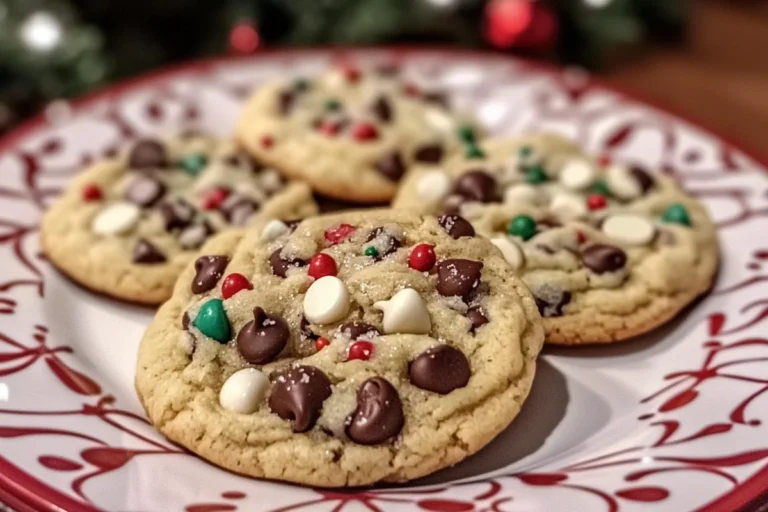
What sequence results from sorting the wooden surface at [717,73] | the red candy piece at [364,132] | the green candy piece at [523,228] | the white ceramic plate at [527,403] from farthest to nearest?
the wooden surface at [717,73], the red candy piece at [364,132], the green candy piece at [523,228], the white ceramic plate at [527,403]

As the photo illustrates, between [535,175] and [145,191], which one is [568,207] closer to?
[535,175]

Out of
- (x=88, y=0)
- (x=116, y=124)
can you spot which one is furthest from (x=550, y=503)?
(x=88, y=0)

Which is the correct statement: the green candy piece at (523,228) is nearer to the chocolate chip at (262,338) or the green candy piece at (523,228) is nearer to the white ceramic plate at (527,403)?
the white ceramic plate at (527,403)

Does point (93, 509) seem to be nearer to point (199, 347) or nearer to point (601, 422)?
point (199, 347)

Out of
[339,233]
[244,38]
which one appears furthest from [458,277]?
[244,38]

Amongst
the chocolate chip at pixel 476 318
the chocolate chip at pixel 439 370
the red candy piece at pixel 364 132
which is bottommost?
the chocolate chip at pixel 439 370

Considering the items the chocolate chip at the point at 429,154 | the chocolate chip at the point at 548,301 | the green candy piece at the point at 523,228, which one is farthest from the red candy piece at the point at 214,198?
the chocolate chip at the point at 548,301
